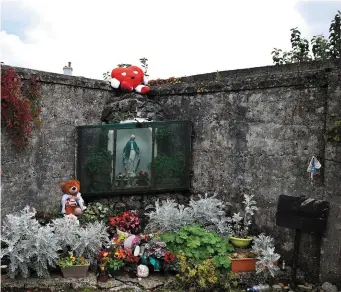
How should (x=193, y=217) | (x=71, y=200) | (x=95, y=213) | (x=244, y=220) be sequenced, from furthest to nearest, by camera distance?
(x=95, y=213) → (x=71, y=200) → (x=193, y=217) → (x=244, y=220)

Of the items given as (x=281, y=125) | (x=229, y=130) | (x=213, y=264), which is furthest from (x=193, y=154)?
(x=213, y=264)

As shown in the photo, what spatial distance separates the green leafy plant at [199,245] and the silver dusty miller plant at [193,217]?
0.22 meters

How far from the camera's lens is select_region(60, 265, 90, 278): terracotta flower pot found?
545 centimetres

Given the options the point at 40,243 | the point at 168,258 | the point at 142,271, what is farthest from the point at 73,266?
the point at 168,258

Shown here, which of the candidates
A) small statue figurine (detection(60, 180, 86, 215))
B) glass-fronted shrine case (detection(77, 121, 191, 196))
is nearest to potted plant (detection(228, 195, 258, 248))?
glass-fronted shrine case (detection(77, 121, 191, 196))

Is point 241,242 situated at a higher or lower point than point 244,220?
lower

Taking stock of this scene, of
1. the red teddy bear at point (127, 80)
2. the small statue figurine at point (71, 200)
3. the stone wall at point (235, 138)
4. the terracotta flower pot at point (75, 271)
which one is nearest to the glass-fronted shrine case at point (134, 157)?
the stone wall at point (235, 138)

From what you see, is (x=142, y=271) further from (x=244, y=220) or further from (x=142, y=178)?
(x=142, y=178)

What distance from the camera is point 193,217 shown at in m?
6.59

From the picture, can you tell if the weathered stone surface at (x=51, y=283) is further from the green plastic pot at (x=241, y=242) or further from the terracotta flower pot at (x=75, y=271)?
the green plastic pot at (x=241, y=242)

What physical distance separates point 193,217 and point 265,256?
1.44 m

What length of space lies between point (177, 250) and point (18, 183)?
8.99ft

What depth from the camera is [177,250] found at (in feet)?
19.2

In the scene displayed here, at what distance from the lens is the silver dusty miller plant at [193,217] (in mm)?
6305
